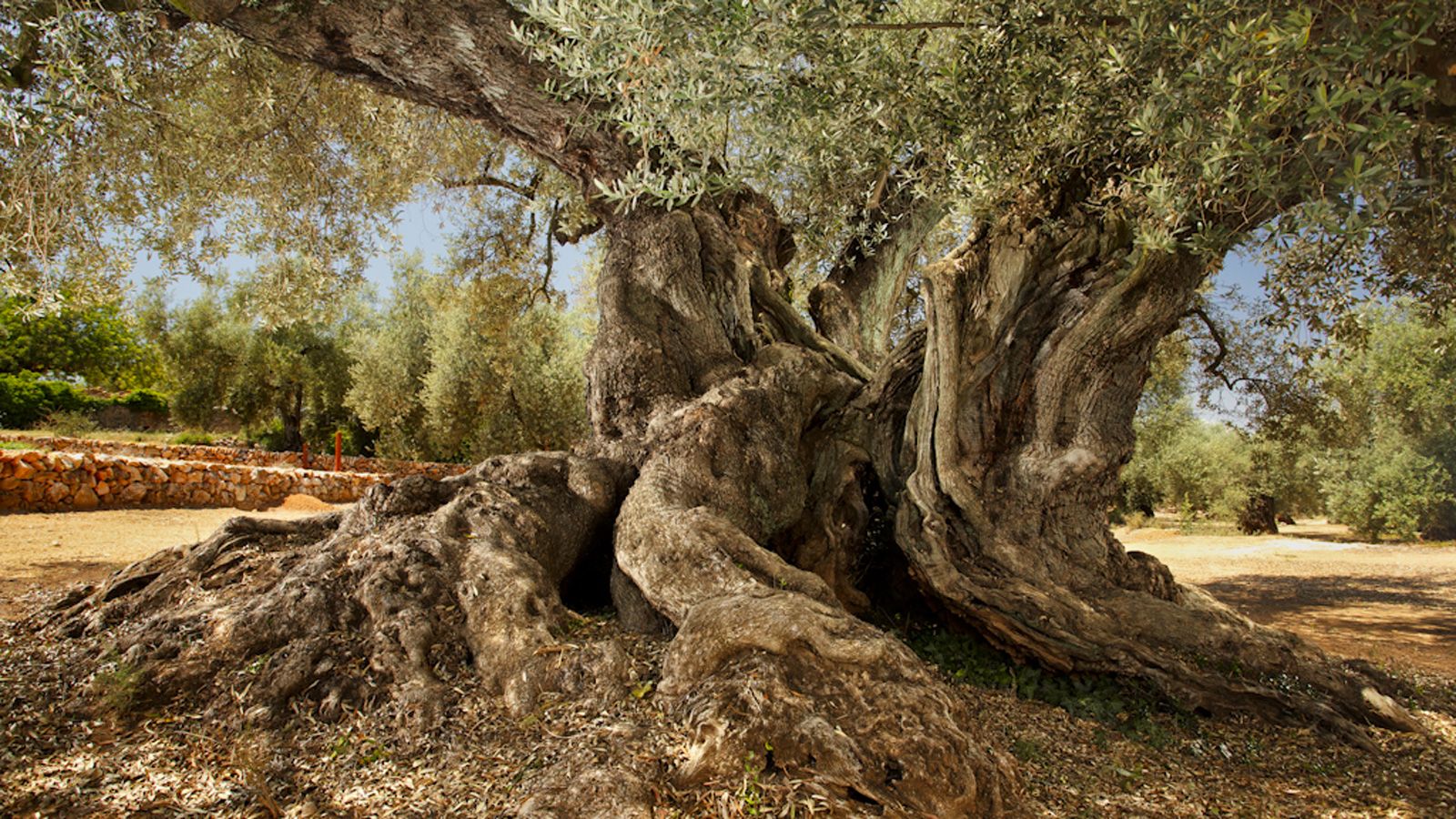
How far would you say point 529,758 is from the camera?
3.00 m

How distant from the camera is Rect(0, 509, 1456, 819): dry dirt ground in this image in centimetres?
280

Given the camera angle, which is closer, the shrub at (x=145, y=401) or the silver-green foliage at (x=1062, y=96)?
the silver-green foliage at (x=1062, y=96)

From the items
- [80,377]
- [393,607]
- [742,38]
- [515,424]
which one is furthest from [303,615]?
[80,377]

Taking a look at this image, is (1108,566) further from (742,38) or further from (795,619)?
(742,38)

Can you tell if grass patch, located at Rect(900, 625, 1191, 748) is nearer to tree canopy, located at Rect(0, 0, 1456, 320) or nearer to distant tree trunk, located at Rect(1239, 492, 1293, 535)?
tree canopy, located at Rect(0, 0, 1456, 320)

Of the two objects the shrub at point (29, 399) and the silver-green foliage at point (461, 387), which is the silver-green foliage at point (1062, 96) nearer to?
the silver-green foliage at point (461, 387)

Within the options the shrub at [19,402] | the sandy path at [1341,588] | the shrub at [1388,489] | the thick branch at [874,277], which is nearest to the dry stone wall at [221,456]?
the shrub at [19,402]

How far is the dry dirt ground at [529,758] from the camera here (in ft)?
9.18

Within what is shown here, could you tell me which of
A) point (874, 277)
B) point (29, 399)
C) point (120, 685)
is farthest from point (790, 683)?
point (29, 399)

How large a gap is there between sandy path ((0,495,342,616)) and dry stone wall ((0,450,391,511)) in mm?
284

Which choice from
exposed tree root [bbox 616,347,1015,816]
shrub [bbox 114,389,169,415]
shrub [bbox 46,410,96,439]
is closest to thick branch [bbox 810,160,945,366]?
exposed tree root [bbox 616,347,1015,816]

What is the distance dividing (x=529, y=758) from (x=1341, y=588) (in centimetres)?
1182

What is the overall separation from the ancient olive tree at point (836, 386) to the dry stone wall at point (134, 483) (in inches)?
297

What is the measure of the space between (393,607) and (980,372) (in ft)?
13.6
